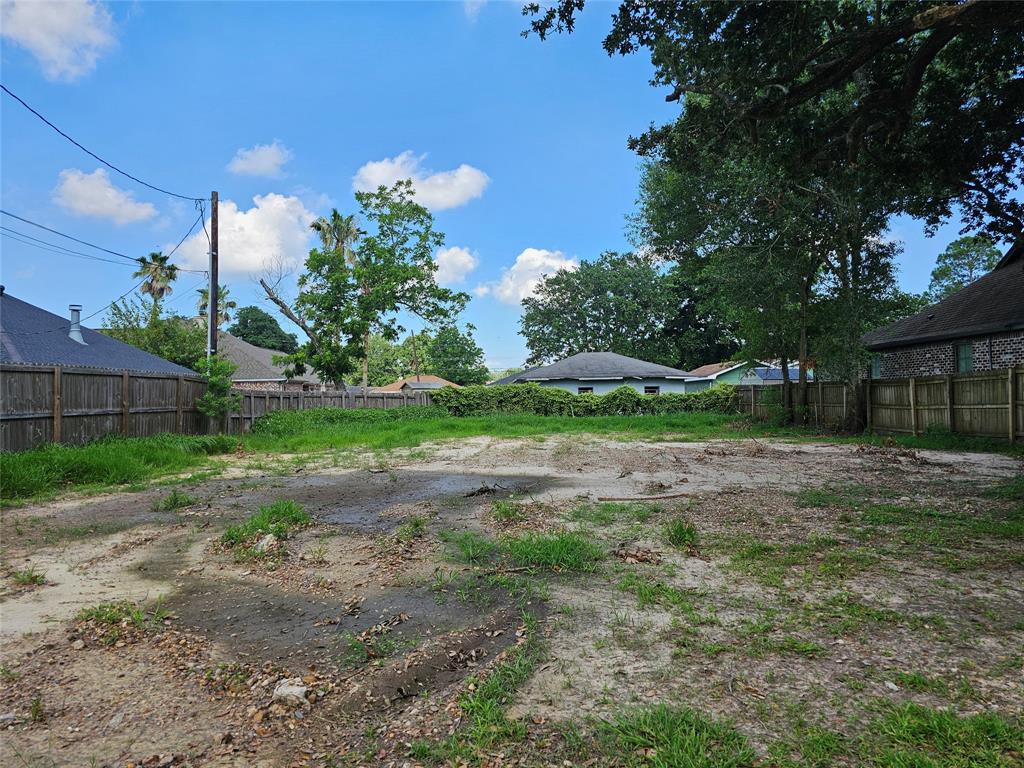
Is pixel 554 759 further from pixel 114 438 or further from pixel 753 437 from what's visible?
pixel 753 437

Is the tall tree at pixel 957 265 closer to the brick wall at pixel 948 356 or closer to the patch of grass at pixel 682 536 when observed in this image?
the brick wall at pixel 948 356

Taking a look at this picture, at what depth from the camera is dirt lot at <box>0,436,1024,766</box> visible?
7.13ft

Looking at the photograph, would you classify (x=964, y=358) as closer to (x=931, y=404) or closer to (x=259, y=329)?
(x=931, y=404)

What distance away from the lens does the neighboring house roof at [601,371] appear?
32.6m

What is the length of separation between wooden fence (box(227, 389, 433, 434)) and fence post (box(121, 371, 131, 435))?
3994 millimetres

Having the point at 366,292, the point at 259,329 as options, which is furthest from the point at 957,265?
the point at 259,329

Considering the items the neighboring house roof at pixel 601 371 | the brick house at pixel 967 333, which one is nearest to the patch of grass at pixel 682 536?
the brick house at pixel 967 333

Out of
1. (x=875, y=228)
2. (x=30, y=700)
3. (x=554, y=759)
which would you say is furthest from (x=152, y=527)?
(x=875, y=228)

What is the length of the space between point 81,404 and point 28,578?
7621 millimetres

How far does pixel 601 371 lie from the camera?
33.2 m

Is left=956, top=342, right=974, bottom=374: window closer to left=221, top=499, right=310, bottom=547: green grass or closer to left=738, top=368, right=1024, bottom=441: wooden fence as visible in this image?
left=738, top=368, right=1024, bottom=441: wooden fence

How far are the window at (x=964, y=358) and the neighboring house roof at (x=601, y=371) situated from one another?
1627 cm

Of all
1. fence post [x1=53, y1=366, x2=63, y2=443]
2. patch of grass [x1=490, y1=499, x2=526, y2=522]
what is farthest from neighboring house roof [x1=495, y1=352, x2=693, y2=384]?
patch of grass [x1=490, y1=499, x2=526, y2=522]

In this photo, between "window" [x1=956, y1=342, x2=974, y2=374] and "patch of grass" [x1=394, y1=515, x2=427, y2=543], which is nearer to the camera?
"patch of grass" [x1=394, y1=515, x2=427, y2=543]
